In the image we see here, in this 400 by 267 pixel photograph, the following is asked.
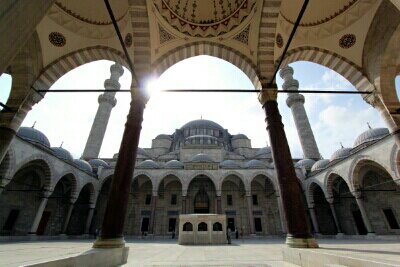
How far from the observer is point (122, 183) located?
16.6 ft

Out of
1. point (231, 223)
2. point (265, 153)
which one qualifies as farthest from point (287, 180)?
point (265, 153)

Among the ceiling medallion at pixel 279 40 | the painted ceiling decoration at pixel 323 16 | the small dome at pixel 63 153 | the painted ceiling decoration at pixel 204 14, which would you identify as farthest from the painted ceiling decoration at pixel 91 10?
the small dome at pixel 63 153

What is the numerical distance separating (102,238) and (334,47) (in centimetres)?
908

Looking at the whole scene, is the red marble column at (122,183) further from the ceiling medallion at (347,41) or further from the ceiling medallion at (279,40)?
the ceiling medallion at (347,41)

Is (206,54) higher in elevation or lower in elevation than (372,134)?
lower

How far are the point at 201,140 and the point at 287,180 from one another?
26014 mm

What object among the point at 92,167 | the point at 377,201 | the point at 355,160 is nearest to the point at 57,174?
the point at 92,167

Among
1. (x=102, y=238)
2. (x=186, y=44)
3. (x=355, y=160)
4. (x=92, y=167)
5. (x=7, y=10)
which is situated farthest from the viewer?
(x=92, y=167)

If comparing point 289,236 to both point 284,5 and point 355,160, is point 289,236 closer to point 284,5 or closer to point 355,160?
point 284,5

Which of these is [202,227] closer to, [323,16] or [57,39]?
[57,39]

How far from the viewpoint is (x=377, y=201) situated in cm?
1573

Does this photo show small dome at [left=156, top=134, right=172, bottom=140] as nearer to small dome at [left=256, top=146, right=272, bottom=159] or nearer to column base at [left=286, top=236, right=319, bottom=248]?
small dome at [left=256, top=146, right=272, bottom=159]

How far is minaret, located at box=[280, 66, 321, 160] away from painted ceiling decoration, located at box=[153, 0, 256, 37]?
2126 cm

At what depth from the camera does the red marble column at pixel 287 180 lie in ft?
15.4
